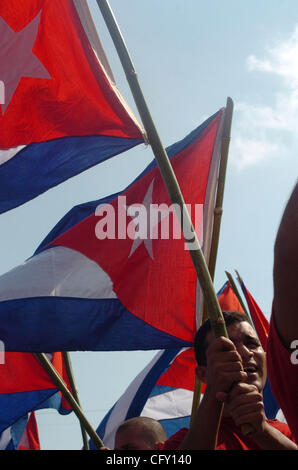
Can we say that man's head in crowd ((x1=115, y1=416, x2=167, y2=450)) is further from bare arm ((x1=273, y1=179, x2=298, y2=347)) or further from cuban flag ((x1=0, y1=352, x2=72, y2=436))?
bare arm ((x1=273, y1=179, x2=298, y2=347))

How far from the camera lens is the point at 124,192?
519 centimetres

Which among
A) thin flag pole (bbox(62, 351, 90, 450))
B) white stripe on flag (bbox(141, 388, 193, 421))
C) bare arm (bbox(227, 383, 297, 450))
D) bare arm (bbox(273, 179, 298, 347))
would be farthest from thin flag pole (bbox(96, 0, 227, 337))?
white stripe on flag (bbox(141, 388, 193, 421))

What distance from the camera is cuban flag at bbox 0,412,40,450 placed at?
8.51 m

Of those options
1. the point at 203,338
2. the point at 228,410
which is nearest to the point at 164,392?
the point at 203,338

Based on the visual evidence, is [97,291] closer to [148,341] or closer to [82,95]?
[148,341]

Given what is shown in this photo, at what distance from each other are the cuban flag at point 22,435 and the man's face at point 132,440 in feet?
16.1

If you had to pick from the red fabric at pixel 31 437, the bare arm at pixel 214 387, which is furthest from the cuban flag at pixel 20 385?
the bare arm at pixel 214 387

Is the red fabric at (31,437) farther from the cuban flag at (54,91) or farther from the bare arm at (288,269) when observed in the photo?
the bare arm at (288,269)

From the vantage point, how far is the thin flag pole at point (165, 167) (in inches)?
87.5

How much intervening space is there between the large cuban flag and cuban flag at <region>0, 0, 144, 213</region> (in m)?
0.75

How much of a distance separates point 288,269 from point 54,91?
3492 mm

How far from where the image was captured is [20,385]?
21.9 ft

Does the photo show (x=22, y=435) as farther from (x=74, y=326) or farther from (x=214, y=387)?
(x=214, y=387)
